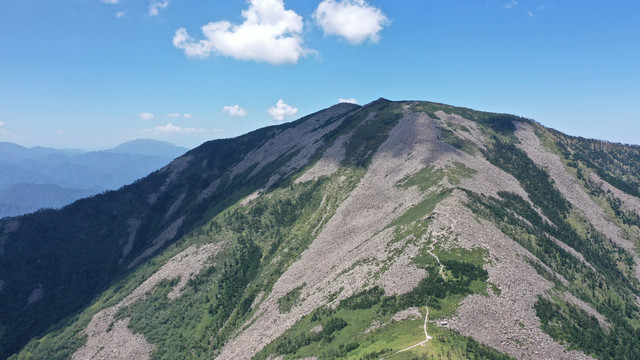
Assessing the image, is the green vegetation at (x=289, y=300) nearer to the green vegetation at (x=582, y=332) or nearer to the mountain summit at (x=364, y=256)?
→ the mountain summit at (x=364, y=256)

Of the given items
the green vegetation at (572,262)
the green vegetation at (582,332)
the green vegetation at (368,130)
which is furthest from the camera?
the green vegetation at (368,130)

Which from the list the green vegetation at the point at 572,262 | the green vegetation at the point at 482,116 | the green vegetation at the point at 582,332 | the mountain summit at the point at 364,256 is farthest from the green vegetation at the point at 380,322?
the green vegetation at the point at 482,116

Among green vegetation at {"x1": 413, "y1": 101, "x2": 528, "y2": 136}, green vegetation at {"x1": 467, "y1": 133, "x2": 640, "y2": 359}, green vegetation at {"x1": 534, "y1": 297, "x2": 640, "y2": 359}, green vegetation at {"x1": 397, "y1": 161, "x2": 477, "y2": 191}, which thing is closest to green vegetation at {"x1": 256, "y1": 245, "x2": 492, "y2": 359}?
green vegetation at {"x1": 534, "y1": 297, "x2": 640, "y2": 359}

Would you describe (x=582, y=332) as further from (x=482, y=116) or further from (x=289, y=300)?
(x=482, y=116)

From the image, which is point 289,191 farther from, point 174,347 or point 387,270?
point 387,270

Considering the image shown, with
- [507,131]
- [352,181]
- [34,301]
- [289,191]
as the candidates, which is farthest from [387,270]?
[34,301]

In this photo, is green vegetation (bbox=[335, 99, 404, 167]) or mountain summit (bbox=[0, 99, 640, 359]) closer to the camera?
mountain summit (bbox=[0, 99, 640, 359])

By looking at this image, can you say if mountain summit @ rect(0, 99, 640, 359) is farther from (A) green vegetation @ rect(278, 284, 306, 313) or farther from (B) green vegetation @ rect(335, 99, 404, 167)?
(B) green vegetation @ rect(335, 99, 404, 167)

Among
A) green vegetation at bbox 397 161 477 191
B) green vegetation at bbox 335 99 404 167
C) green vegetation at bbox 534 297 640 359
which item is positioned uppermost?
green vegetation at bbox 335 99 404 167

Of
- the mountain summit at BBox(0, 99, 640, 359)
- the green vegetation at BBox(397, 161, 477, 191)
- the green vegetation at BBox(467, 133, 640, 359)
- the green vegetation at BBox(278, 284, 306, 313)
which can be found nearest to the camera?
the green vegetation at BBox(467, 133, 640, 359)
